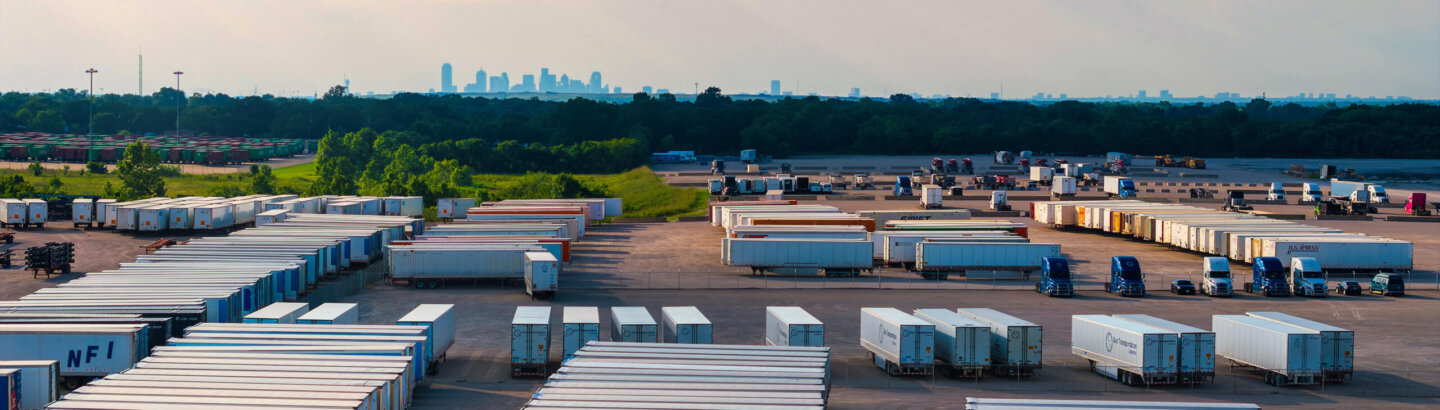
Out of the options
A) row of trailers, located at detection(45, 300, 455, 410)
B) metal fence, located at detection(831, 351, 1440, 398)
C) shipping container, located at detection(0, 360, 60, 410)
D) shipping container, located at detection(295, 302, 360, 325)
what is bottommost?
metal fence, located at detection(831, 351, 1440, 398)

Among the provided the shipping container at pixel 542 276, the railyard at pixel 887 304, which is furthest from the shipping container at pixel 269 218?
the shipping container at pixel 542 276

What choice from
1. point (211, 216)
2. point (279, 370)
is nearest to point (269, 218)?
point (211, 216)

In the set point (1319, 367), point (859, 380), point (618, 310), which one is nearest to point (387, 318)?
point (618, 310)

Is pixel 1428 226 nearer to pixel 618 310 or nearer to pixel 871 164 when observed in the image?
pixel 618 310

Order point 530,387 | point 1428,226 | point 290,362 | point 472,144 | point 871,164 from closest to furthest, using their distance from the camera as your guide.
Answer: point 290,362, point 530,387, point 1428,226, point 472,144, point 871,164

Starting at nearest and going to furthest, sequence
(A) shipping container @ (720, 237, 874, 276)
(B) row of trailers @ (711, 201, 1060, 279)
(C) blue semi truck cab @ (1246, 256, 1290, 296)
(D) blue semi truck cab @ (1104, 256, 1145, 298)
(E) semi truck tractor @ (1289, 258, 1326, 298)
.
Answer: (D) blue semi truck cab @ (1104, 256, 1145, 298)
(E) semi truck tractor @ (1289, 258, 1326, 298)
(C) blue semi truck cab @ (1246, 256, 1290, 296)
(B) row of trailers @ (711, 201, 1060, 279)
(A) shipping container @ (720, 237, 874, 276)

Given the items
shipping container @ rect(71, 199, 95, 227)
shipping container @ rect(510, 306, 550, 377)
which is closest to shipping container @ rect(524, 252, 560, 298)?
shipping container @ rect(510, 306, 550, 377)

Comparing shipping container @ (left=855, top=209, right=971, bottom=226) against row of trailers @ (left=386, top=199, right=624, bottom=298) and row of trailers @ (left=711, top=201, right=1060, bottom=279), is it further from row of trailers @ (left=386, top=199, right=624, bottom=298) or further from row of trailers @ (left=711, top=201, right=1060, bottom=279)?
row of trailers @ (left=386, top=199, right=624, bottom=298)

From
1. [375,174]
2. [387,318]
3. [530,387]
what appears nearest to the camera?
[530,387]
